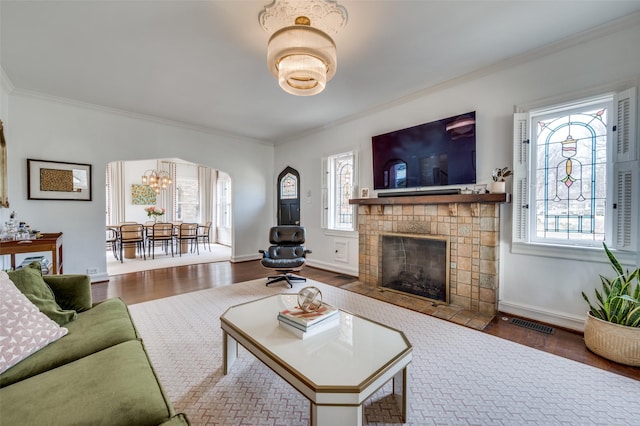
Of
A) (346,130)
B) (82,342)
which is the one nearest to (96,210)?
(82,342)

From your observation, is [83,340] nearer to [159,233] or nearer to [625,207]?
[625,207]

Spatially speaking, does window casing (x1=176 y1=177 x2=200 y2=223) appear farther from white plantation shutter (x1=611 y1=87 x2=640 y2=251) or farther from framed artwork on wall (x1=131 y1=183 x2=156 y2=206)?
white plantation shutter (x1=611 y1=87 x2=640 y2=251)

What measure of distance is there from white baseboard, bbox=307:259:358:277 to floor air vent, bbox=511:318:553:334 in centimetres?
235

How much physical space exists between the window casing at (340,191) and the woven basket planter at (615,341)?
124 inches

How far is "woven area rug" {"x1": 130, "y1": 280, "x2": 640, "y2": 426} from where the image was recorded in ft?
5.11

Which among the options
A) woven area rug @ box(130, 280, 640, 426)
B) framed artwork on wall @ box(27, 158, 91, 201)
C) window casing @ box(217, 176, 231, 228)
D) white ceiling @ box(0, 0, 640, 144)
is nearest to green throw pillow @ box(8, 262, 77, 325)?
woven area rug @ box(130, 280, 640, 426)

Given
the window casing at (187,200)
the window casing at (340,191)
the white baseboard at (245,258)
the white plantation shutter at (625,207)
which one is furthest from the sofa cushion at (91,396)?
the window casing at (187,200)

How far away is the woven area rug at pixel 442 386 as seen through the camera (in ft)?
5.11

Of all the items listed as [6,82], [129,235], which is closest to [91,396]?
[6,82]

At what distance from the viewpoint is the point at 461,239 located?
3.24 meters

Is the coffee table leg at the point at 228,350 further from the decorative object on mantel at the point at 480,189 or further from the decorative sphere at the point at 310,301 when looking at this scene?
the decorative object on mantel at the point at 480,189

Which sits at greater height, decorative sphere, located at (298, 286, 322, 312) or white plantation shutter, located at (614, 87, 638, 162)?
white plantation shutter, located at (614, 87, 638, 162)

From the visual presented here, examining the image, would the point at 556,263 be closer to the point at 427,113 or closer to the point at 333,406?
the point at 427,113

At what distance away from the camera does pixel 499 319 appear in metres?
2.88
